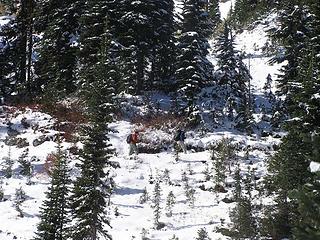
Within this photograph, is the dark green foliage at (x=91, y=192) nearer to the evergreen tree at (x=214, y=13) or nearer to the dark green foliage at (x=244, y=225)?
the dark green foliage at (x=244, y=225)

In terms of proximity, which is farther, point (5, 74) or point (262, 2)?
point (262, 2)

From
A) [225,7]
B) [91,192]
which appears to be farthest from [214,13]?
[91,192]

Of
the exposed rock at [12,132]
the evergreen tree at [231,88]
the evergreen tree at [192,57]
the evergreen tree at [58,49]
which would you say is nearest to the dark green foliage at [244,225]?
the evergreen tree at [231,88]

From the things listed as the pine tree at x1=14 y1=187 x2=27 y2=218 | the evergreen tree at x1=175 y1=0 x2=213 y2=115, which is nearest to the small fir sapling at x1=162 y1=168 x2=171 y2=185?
the pine tree at x1=14 y1=187 x2=27 y2=218

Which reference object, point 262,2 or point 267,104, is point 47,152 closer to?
point 267,104

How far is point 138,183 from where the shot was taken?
75.5ft

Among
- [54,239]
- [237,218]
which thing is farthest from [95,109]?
[237,218]

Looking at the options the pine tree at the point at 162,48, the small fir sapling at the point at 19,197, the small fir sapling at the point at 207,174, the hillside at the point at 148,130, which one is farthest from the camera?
the pine tree at the point at 162,48

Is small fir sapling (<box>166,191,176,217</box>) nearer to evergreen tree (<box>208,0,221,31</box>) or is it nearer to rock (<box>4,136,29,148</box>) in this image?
rock (<box>4,136,29,148</box>)

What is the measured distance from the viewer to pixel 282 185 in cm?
1730

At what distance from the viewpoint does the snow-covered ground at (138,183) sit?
17.9 meters

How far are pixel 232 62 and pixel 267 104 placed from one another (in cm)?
391

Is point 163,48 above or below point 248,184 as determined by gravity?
above

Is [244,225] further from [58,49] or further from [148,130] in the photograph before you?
[58,49]
